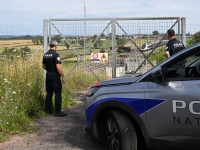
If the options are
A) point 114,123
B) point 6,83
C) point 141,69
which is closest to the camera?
point 114,123

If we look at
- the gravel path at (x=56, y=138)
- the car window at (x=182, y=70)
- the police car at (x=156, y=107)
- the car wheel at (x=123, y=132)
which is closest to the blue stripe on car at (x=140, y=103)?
the police car at (x=156, y=107)

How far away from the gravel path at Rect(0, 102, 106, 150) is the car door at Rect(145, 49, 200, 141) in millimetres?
1523

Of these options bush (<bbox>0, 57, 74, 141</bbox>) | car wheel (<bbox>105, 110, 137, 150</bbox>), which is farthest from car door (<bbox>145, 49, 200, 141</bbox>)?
bush (<bbox>0, 57, 74, 141</bbox>)

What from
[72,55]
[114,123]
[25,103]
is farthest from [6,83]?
[114,123]

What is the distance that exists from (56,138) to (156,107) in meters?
2.52

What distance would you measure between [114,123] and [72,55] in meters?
4.83

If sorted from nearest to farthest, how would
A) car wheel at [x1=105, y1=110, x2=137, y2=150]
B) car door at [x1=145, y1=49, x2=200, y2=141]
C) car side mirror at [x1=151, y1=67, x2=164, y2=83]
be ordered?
car door at [x1=145, y1=49, x2=200, y2=141]
car side mirror at [x1=151, y1=67, x2=164, y2=83]
car wheel at [x1=105, y1=110, x2=137, y2=150]

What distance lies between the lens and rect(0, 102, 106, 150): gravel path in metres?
5.54

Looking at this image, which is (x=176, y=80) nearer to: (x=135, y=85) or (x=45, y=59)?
(x=135, y=85)

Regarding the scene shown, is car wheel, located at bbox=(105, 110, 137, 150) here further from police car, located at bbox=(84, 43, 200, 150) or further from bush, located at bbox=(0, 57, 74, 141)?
bush, located at bbox=(0, 57, 74, 141)

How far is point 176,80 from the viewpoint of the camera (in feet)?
13.5

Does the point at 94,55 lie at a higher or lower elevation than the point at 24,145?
higher

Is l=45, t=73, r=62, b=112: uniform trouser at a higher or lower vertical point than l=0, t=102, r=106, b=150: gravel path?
higher

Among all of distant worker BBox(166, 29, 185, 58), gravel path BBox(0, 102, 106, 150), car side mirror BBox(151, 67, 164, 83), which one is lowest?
gravel path BBox(0, 102, 106, 150)
